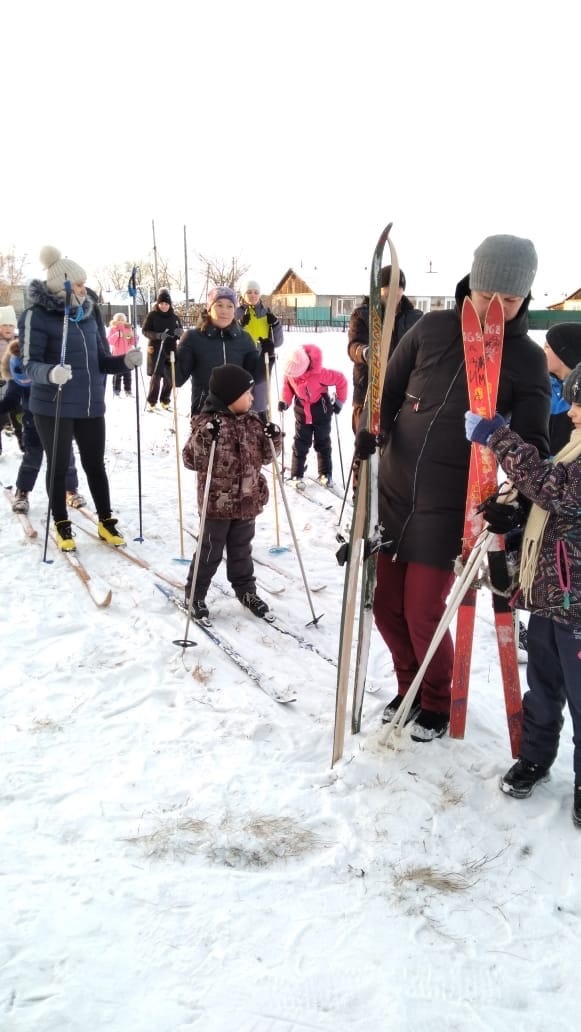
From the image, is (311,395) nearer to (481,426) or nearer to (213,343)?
(213,343)

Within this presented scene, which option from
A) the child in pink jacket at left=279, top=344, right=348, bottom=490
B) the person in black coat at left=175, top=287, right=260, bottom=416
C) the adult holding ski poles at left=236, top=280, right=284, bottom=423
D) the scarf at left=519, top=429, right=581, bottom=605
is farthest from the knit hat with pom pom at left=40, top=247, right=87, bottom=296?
the scarf at left=519, top=429, right=581, bottom=605

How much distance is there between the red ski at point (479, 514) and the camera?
2311mm

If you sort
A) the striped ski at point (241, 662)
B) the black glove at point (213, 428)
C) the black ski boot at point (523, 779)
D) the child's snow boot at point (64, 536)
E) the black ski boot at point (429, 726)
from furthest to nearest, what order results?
1. the child's snow boot at point (64, 536)
2. the black glove at point (213, 428)
3. the striped ski at point (241, 662)
4. the black ski boot at point (429, 726)
5. the black ski boot at point (523, 779)

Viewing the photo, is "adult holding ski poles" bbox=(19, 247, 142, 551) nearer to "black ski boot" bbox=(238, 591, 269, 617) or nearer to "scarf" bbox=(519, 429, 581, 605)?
"black ski boot" bbox=(238, 591, 269, 617)

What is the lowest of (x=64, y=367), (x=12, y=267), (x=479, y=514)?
(x=479, y=514)

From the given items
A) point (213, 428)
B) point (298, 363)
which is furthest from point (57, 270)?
point (298, 363)

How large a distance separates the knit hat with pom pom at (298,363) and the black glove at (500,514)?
15.4 feet

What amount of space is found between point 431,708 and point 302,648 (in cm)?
108

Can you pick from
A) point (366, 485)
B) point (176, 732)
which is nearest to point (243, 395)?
point (366, 485)

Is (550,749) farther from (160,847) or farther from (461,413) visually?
(160,847)

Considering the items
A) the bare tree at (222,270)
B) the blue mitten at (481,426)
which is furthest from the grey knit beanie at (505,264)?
the bare tree at (222,270)

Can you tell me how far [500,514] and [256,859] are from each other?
1.44m

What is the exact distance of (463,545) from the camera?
2.51 metres

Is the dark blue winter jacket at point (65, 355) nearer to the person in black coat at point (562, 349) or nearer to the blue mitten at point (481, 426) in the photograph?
the person in black coat at point (562, 349)
